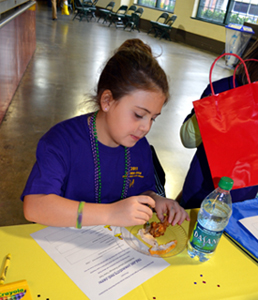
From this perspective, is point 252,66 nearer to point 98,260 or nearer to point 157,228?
point 157,228

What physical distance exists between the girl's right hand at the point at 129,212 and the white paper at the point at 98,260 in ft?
0.28

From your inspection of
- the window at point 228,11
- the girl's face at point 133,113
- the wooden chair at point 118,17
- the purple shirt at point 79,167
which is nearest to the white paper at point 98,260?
the purple shirt at point 79,167

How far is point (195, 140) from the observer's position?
1.33m

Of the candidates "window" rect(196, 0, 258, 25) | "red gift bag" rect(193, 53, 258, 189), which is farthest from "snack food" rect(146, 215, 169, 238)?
"window" rect(196, 0, 258, 25)

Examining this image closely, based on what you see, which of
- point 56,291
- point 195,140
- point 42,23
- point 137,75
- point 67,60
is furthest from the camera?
point 42,23

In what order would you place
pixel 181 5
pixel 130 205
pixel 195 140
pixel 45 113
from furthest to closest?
pixel 181 5
pixel 45 113
pixel 195 140
pixel 130 205

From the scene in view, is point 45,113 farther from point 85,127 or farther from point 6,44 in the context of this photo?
point 85,127

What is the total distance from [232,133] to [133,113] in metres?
0.35

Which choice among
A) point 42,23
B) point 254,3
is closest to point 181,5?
point 254,3

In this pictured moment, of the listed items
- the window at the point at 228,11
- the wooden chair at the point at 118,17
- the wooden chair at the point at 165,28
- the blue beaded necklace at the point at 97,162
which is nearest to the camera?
the blue beaded necklace at the point at 97,162

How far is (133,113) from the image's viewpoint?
100 cm

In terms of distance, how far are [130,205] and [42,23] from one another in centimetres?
1046

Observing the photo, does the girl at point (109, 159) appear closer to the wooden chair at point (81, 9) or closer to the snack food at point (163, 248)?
the snack food at point (163, 248)

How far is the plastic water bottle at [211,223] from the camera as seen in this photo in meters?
0.83
